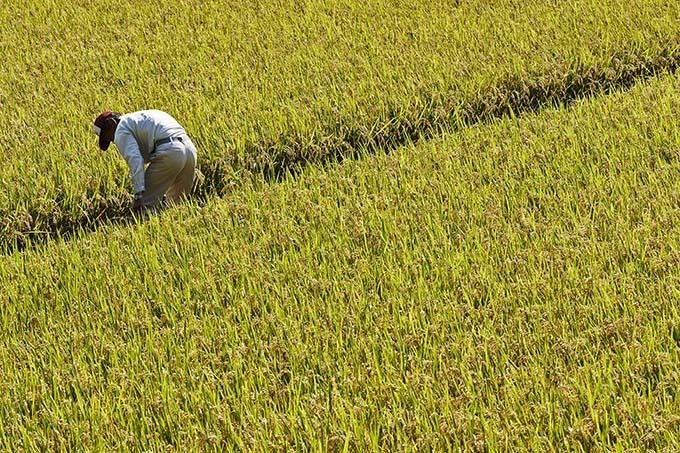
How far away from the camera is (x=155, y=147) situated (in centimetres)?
504

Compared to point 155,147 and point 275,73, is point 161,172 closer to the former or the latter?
point 155,147

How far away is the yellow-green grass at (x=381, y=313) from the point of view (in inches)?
109

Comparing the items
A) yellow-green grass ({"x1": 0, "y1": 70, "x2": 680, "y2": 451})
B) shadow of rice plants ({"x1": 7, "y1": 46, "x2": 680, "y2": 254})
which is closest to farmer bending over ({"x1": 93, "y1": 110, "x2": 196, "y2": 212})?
shadow of rice plants ({"x1": 7, "y1": 46, "x2": 680, "y2": 254})

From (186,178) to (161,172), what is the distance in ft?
0.44

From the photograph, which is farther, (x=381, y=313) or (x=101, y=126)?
(x=101, y=126)

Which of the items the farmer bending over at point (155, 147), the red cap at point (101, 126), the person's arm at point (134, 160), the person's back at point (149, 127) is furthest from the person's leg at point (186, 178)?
the red cap at point (101, 126)

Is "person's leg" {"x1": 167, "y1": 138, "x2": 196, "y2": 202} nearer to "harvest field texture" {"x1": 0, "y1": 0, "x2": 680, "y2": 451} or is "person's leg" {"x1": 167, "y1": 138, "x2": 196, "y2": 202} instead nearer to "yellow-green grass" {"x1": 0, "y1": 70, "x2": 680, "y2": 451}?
"harvest field texture" {"x1": 0, "y1": 0, "x2": 680, "y2": 451}

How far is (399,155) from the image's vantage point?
5094 mm

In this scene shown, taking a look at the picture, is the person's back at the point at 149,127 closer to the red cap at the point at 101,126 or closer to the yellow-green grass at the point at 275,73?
the red cap at the point at 101,126

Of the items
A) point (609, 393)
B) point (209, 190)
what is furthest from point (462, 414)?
point (209, 190)

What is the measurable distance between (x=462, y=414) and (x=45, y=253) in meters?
2.35

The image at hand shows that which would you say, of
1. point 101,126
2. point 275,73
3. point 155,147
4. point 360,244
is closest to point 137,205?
point 155,147

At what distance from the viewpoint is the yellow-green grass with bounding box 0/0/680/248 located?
17.1 feet

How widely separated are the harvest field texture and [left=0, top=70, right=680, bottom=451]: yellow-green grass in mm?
11
